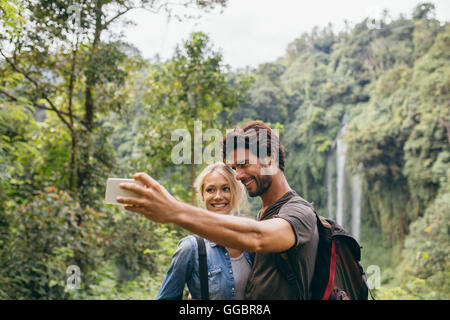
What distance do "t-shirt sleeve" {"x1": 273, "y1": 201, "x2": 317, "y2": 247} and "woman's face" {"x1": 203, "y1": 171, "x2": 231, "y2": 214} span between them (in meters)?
0.43

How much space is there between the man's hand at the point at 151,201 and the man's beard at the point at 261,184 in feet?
1.62

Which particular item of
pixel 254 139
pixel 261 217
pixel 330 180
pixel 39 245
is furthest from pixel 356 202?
pixel 254 139

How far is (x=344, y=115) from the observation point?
67.9 feet

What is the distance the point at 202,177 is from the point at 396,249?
16401 millimetres

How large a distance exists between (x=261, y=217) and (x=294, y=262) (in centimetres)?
26

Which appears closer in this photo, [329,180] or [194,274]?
[194,274]

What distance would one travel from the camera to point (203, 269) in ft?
4.32

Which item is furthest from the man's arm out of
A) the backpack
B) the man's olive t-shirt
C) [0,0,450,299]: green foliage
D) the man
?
[0,0,450,299]: green foliage

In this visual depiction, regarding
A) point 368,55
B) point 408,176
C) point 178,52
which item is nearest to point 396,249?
point 408,176

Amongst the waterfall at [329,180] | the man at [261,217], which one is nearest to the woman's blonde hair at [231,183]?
the man at [261,217]

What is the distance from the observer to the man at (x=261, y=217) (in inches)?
31.8

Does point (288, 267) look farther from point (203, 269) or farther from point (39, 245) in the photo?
point (39, 245)

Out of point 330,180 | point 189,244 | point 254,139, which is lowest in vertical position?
point 189,244
